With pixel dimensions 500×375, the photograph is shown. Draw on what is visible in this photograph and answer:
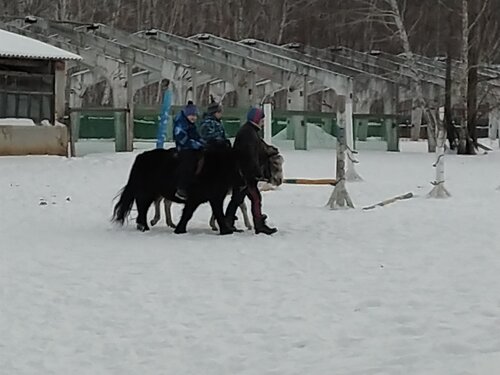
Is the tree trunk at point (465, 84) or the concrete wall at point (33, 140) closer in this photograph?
the concrete wall at point (33, 140)

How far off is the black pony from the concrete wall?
13.9 m

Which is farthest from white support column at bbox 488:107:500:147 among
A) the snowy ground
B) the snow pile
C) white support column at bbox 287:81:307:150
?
the snowy ground

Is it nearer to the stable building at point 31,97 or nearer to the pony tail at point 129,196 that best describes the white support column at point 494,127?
the stable building at point 31,97

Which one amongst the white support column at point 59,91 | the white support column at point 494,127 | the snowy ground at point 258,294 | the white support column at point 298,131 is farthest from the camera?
the white support column at point 494,127

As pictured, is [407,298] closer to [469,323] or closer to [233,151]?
[469,323]

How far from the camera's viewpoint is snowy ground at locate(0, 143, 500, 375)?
5.73 metres

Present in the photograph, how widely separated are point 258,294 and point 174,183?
3838 mm

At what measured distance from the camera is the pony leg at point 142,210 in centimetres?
1145

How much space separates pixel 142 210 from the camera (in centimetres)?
1148

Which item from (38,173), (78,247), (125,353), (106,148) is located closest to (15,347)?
(125,353)

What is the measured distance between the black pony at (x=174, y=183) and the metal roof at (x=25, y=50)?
13.6 meters

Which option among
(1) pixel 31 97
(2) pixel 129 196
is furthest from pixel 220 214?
(1) pixel 31 97

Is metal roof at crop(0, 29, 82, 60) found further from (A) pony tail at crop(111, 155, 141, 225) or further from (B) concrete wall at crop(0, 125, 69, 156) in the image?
(A) pony tail at crop(111, 155, 141, 225)

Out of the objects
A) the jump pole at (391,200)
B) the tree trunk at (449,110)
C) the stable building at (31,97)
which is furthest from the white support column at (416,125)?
the jump pole at (391,200)
